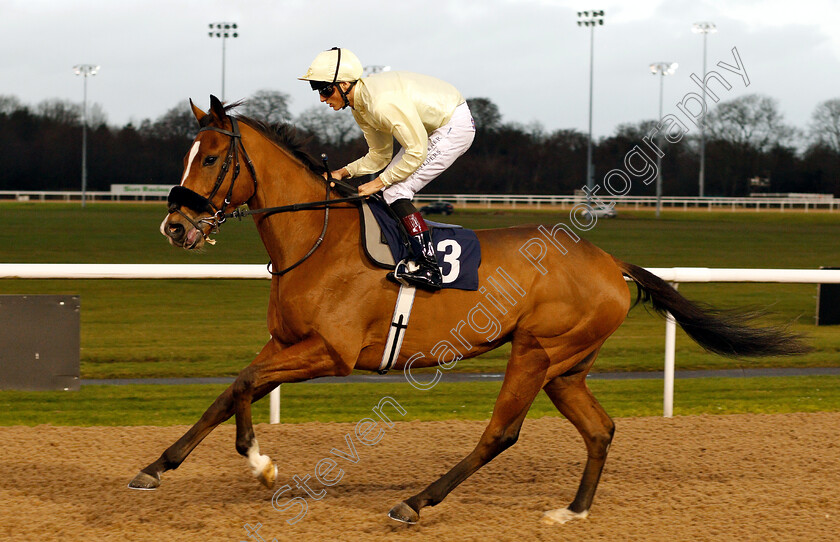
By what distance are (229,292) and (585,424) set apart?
11.3 metres

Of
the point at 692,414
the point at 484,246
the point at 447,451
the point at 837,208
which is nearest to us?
the point at 484,246

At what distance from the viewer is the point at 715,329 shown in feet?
13.4

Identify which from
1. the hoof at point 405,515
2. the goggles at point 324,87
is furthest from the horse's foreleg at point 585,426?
the goggles at point 324,87

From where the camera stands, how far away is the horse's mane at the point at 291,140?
3628 mm

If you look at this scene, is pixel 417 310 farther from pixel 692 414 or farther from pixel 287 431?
pixel 692 414

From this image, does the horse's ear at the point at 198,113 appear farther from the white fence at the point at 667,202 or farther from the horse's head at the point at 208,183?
the white fence at the point at 667,202

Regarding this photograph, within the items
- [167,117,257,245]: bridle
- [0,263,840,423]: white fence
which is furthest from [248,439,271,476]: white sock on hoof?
[0,263,840,423]: white fence

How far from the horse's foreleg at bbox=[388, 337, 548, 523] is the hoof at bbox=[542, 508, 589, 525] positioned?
30 cm

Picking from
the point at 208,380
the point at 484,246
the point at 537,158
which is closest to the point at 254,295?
the point at 208,380

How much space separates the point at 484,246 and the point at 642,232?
88.1 feet

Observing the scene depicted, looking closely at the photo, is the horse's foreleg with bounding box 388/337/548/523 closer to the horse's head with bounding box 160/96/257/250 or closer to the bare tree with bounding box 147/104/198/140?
the horse's head with bounding box 160/96/257/250

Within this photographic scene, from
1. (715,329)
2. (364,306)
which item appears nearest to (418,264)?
(364,306)

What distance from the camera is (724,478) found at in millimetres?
4059

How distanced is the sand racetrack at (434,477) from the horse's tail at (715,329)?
22.4 inches
